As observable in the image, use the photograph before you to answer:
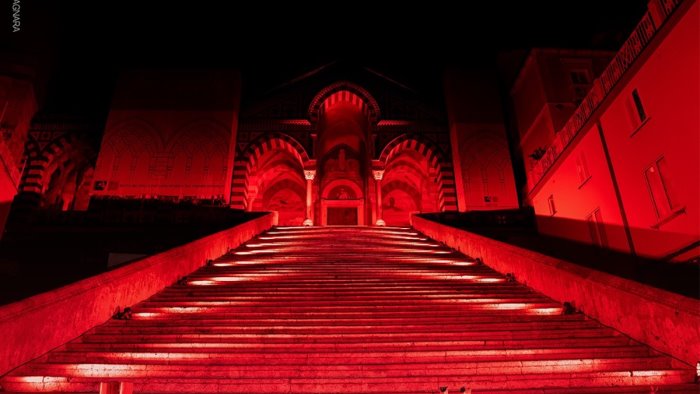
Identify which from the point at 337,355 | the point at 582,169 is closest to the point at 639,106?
the point at 582,169

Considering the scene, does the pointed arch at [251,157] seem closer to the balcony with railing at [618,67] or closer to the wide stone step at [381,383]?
the balcony with railing at [618,67]

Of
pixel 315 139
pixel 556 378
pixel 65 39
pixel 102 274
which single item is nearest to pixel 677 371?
pixel 556 378

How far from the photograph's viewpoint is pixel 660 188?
8.05 meters

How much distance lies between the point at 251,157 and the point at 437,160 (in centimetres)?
900

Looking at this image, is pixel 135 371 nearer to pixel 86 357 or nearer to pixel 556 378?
pixel 86 357

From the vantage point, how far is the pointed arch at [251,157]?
18.7 metres

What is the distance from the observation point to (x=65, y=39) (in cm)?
2097

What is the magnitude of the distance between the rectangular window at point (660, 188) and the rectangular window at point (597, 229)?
2003 millimetres

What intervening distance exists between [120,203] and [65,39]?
10274 millimetres

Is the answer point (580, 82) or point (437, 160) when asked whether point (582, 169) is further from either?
point (437, 160)

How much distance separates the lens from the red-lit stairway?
11.5ft
